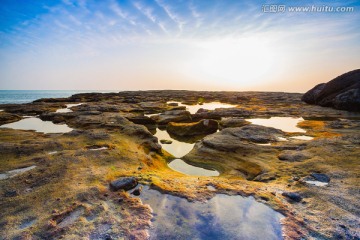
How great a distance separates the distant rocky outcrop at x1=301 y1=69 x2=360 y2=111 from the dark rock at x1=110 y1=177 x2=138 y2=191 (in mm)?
40674

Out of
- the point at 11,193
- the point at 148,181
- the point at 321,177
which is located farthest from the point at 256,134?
the point at 11,193

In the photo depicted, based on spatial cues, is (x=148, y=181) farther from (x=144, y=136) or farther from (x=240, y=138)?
(x=240, y=138)

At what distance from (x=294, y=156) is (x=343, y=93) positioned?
34033 millimetres

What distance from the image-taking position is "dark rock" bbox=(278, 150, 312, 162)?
12.5 m

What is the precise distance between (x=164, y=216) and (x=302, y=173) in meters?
7.40

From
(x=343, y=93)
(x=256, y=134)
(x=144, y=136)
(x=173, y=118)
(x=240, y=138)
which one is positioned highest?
(x=343, y=93)

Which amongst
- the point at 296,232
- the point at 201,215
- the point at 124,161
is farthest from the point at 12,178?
the point at 296,232

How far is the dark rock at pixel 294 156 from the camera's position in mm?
12520

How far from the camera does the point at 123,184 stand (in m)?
8.73

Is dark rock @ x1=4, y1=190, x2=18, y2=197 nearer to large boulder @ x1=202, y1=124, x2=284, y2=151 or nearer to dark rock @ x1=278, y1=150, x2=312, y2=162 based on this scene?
large boulder @ x1=202, y1=124, x2=284, y2=151

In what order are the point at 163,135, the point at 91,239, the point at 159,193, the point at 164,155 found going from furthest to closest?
the point at 163,135
the point at 164,155
the point at 159,193
the point at 91,239

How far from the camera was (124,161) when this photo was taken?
12133 mm

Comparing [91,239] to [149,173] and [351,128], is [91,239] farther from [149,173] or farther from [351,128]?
[351,128]

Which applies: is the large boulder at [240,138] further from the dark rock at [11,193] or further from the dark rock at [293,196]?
the dark rock at [11,193]
